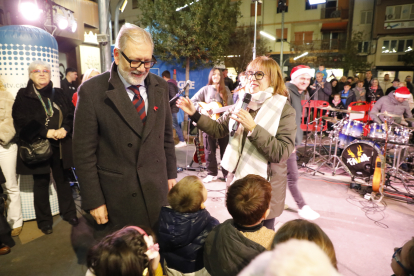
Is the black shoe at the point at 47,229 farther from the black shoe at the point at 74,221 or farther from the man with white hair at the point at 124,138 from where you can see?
the man with white hair at the point at 124,138

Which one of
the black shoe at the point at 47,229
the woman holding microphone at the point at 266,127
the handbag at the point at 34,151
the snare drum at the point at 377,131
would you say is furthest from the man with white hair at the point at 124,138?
the snare drum at the point at 377,131

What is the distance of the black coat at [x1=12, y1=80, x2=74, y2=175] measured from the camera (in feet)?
11.0

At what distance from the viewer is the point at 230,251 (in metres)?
1.68

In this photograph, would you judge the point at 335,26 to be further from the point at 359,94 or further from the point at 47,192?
the point at 47,192

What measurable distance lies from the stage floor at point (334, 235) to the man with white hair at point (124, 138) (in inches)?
57.4

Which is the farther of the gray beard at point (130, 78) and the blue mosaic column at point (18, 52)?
the blue mosaic column at point (18, 52)

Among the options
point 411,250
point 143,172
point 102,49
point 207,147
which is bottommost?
point 207,147

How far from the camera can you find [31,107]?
11.2ft

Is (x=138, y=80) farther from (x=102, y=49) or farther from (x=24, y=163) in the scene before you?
(x=102, y=49)

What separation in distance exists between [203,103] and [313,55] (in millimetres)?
20777

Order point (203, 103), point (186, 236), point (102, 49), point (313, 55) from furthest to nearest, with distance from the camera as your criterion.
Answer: point (313, 55)
point (203, 103)
point (102, 49)
point (186, 236)

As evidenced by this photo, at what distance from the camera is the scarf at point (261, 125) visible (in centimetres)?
219

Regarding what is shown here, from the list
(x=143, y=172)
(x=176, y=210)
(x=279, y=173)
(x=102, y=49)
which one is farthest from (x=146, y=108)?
(x=102, y=49)

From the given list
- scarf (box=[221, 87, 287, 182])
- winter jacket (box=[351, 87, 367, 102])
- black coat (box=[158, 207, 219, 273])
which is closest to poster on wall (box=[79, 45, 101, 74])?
winter jacket (box=[351, 87, 367, 102])
